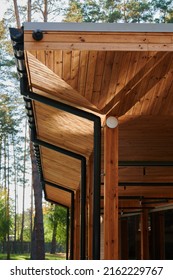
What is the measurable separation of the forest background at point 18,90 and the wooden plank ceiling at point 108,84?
52.0ft

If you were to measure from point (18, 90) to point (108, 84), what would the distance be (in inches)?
1158

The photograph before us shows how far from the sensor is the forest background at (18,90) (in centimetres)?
2761

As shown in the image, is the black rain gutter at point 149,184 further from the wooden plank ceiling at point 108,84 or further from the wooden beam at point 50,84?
the wooden beam at point 50,84

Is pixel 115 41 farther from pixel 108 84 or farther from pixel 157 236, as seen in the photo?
pixel 157 236

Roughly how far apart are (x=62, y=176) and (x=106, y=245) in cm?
797

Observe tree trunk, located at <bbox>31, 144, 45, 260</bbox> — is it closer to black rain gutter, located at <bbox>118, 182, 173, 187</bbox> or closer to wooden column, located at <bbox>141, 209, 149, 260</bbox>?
wooden column, located at <bbox>141, 209, 149, 260</bbox>

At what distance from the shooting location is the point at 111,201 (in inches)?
249

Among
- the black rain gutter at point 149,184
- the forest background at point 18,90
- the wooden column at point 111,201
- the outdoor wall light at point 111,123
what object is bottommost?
the wooden column at point 111,201

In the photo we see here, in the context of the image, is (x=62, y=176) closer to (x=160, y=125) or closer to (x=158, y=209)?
(x=158, y=209)

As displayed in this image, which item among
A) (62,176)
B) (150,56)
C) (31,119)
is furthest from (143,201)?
(150,56)

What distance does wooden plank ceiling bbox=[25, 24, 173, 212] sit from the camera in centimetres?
528

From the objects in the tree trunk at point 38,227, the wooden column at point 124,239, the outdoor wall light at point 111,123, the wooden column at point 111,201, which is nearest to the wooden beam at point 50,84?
the outdoor wall light at point 111,123
